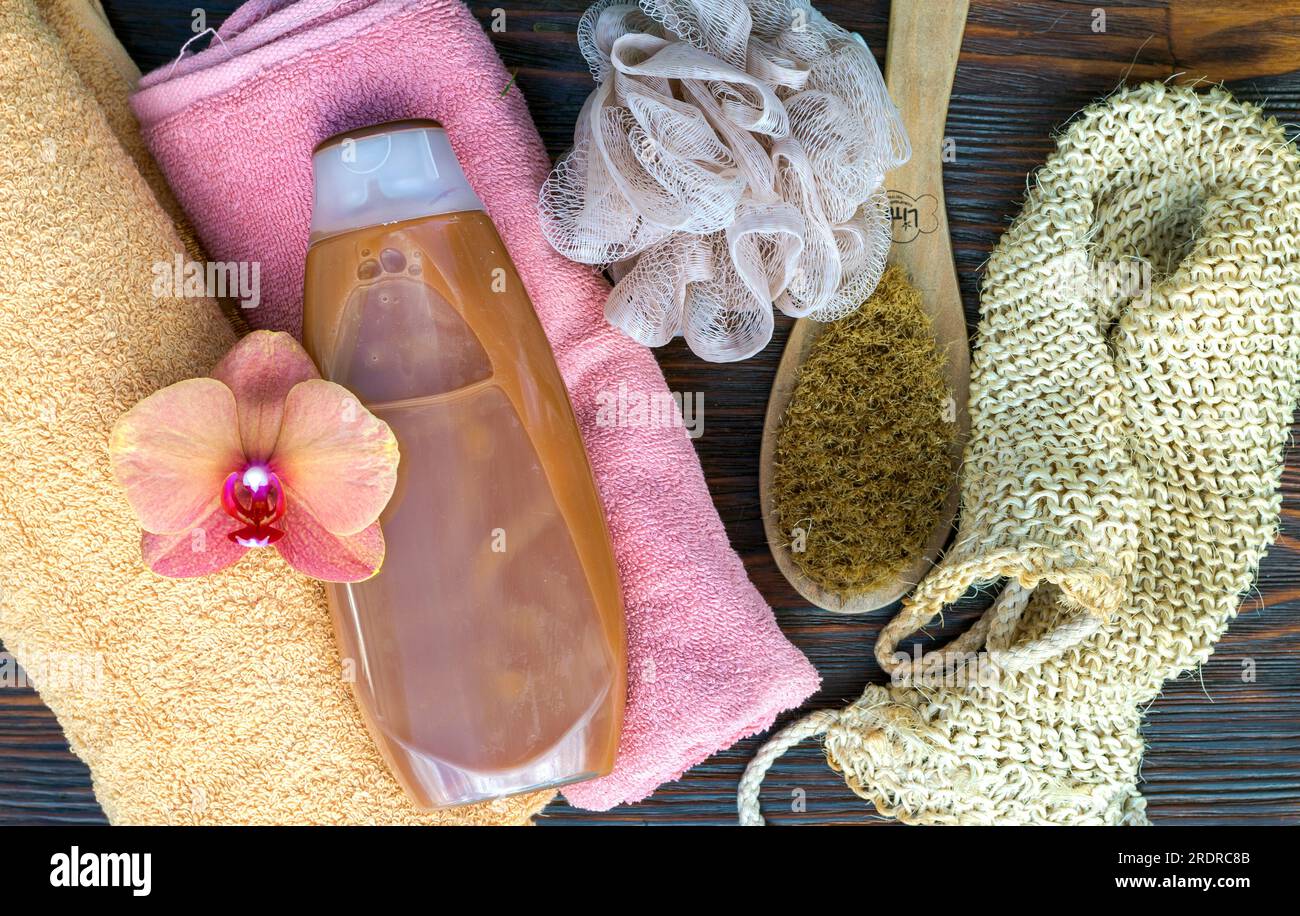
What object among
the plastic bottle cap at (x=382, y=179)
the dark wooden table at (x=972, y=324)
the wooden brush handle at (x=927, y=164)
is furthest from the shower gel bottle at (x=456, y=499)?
the wooden brush handle at (x=927, y=164)

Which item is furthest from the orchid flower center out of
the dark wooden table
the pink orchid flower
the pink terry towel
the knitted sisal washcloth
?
the knitted sisal washcloth


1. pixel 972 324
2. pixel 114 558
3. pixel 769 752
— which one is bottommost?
pixel 769 752

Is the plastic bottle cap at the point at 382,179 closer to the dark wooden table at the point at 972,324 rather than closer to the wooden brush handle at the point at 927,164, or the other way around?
the dark wooden table at the point at 972,324

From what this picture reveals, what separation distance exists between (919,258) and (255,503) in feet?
1.58

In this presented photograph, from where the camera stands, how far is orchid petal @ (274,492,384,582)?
0.53 metres

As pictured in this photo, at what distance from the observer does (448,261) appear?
21.4 inches

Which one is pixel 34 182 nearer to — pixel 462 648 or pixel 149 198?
pixel 149 198

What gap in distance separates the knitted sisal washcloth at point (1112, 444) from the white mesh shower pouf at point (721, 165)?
17 cm

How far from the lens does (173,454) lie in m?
0.51

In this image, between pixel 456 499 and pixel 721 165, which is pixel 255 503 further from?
pixel 721 165

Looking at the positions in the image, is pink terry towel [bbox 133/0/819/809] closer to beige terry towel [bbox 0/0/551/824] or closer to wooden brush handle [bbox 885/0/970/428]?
beige terry towel [bbox 0/0/551/824]

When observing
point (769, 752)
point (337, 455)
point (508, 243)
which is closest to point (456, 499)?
point (337, 455)

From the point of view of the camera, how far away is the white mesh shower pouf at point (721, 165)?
55 centimetres

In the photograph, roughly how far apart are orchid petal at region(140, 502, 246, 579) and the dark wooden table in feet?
0.94
